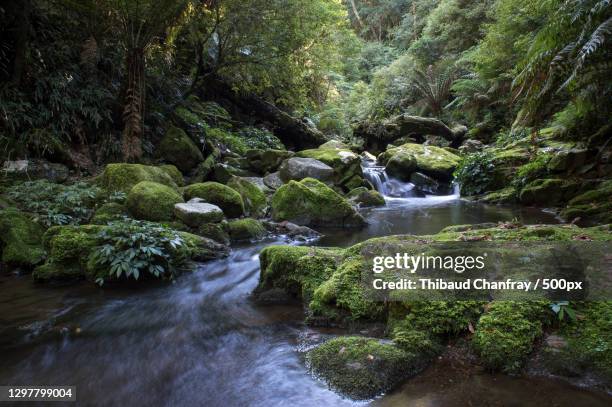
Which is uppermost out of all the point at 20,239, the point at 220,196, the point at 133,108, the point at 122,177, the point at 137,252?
the point at 133,108

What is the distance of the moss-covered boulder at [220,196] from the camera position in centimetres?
705

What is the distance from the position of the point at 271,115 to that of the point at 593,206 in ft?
36.7

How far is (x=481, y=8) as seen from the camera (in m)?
15.8

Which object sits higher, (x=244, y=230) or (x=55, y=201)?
(x=55, y=201)

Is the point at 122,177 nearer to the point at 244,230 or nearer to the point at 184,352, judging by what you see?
the point at 244,230

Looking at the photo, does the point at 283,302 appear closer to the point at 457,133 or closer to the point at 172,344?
the point at 172,344

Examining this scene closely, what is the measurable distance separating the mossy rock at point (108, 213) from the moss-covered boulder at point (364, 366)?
4.32 metres

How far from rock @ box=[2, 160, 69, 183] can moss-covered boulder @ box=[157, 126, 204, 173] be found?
2305 mm

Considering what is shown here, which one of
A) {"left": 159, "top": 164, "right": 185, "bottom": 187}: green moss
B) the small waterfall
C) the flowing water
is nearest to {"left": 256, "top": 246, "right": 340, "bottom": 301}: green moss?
the flowing water

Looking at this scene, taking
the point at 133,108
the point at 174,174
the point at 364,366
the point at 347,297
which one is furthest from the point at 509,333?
the point at 133,108

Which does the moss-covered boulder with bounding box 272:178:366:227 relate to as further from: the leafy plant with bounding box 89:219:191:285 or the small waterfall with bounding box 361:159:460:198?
the small waterfall with bounding box 361:159:460:198

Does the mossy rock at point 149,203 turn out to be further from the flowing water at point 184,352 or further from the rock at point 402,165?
the rock at point 402,165

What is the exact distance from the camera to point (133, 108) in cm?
826

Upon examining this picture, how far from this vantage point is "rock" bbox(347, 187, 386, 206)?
949 centimetres
